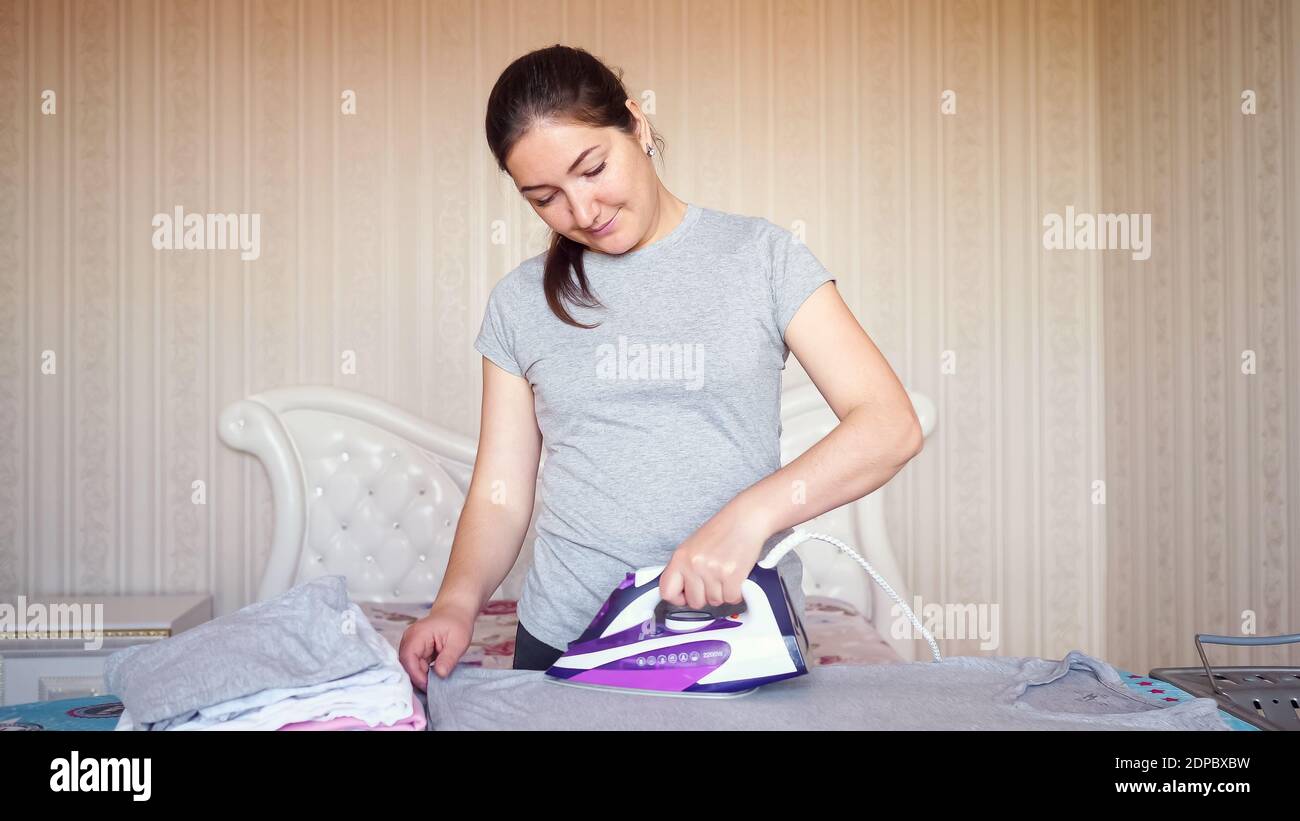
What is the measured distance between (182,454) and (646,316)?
2009mm

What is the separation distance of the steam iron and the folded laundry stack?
0.64 ft

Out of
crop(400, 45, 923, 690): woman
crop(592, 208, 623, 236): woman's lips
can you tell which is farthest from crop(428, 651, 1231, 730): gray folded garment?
crop(592, 208, 623, 236): woman's lips

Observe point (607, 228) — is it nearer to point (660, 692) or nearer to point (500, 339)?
point (500, 339)

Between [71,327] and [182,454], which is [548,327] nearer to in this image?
[182,454]

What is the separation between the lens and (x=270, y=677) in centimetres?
94

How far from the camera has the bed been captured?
9.00 feet

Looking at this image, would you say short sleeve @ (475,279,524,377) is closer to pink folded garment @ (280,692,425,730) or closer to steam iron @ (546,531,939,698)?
steam iron @ (546,531,939,698)

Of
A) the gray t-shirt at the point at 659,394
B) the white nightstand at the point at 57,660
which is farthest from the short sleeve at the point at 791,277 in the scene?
the white nightstand at the point at 57,660

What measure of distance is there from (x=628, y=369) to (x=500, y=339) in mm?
216

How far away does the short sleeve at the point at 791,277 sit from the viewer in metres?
1.20

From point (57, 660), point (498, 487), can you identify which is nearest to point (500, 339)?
point (498, 487)

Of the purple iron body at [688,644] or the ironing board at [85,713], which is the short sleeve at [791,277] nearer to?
the purple iron body at [688,644]

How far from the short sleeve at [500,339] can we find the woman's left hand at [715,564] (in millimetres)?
429
